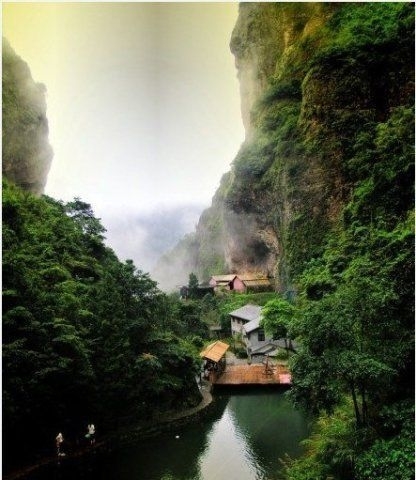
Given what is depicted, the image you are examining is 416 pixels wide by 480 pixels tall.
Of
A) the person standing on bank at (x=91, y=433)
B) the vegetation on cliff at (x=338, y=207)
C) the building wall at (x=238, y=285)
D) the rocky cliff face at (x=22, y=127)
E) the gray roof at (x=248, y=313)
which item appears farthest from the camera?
the building wall at (x=238, y=285)

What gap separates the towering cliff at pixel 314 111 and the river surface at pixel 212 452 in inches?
354

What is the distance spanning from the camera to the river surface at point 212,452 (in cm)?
1202

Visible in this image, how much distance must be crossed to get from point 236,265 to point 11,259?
3770cm

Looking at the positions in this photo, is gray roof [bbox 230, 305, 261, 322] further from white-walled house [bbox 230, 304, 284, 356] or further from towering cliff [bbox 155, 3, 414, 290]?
towering cliff [bbox 155, 3, 414, 290]

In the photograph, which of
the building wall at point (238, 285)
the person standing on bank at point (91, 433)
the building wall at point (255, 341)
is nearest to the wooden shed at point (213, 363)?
the building wall at point (255, 341)

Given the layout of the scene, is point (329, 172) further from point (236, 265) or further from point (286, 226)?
point (236, 265)

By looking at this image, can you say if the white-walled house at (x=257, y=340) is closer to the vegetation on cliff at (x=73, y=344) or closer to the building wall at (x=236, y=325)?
the building wall at (x=236, y=325)

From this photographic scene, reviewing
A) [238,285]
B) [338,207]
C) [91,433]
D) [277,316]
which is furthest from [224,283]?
[91,433]

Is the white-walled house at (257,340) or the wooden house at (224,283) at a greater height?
the wooden house at (224,283)

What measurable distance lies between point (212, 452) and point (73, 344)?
639 cm

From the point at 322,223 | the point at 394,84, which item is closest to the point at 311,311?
the point at 322,223

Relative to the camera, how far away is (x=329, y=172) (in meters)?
22.0

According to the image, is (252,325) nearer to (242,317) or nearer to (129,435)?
(242,317)

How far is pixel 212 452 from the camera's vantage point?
45.3 ft
